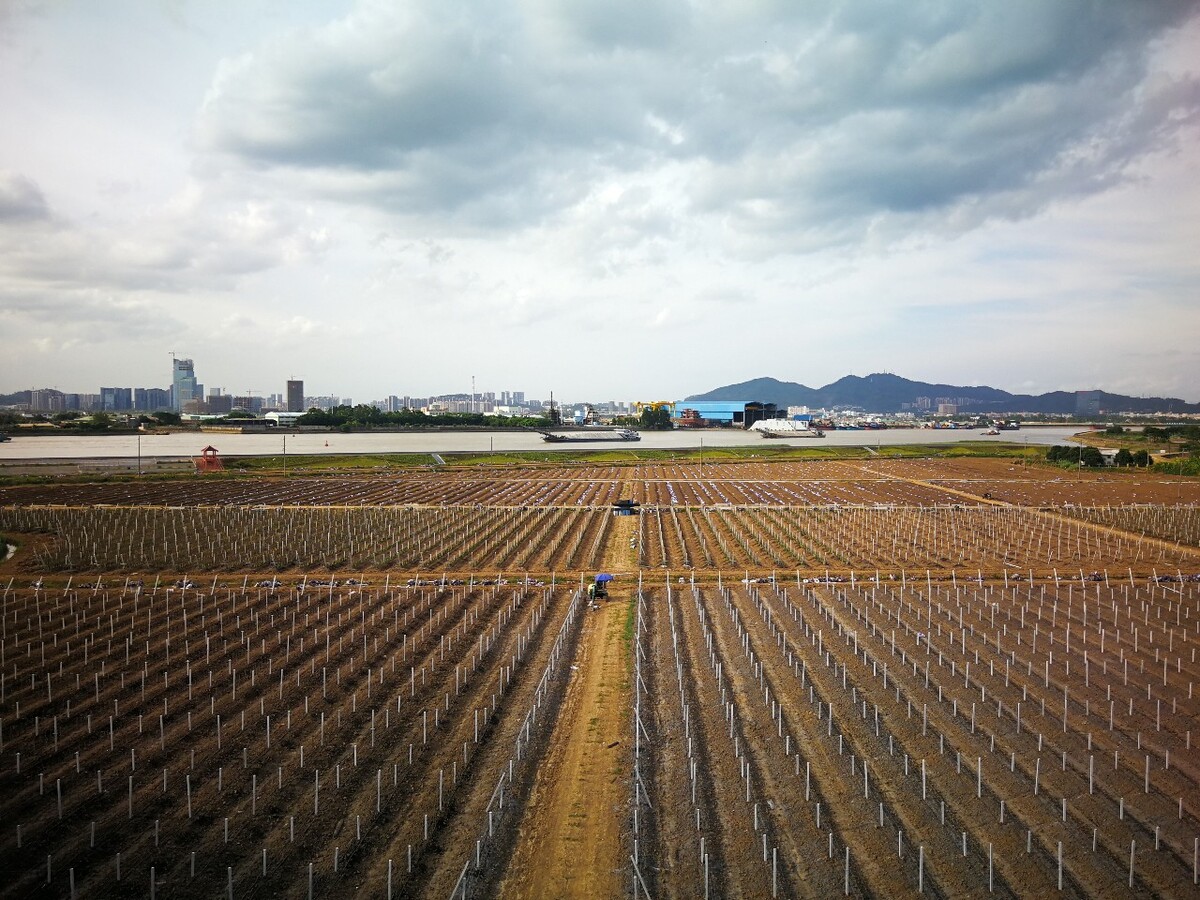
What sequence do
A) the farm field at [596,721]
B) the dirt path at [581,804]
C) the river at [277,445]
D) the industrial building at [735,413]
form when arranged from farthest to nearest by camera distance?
the industrial building at [735,413], the river at [277,445], the farm field at [596,721], the dirt path at [581,804]

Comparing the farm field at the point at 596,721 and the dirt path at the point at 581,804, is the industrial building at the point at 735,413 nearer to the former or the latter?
the farm field at the point at 596,721

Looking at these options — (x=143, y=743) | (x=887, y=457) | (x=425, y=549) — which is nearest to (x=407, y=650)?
(x=143, y=743)

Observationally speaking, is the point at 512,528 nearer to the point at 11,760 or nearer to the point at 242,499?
the point at 242,499

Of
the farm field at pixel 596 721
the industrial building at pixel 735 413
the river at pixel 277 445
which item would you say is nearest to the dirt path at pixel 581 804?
the farm field at pixel 596 721

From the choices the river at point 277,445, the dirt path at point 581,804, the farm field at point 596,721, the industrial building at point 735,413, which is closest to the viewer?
the dirt path at point 581,804

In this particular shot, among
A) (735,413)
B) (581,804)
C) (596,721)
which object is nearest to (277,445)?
(596,721)

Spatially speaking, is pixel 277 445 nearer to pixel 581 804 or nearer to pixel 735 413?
pixel 581 804
